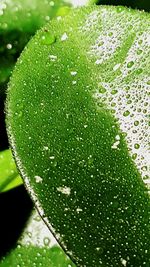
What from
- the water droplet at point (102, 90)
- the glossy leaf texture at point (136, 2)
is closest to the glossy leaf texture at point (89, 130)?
the water droplet at point (102, 90)

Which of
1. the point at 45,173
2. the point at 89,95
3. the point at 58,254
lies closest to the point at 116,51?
the point at 89,95

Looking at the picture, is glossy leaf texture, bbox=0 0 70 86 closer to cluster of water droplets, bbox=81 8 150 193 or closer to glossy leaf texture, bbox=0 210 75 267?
cluster of water droplets, bbox=81 8 150 193

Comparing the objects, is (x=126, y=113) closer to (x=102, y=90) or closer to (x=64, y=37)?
(x=102, y=90)

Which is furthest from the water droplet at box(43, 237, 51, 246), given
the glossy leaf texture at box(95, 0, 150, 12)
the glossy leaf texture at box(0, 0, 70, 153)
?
the glossy leaf texture at box(95, 0, 150, 12)

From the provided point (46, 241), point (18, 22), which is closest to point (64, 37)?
point (18, 22)

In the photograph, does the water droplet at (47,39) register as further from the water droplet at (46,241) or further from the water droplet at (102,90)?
the water droplet at (46,241)
